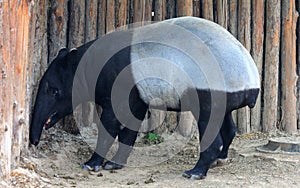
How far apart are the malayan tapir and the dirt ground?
0.23m

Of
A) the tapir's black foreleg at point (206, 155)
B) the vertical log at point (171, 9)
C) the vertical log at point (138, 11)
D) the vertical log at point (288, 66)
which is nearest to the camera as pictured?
the tapir's black foreleg at point (206, 155)

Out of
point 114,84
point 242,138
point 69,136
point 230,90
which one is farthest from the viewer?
point 242,138

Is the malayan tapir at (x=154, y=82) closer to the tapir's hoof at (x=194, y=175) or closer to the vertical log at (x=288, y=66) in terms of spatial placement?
the tapir's hoof at (x=194, y=175)

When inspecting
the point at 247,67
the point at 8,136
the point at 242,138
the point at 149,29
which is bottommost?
the point at 242,138

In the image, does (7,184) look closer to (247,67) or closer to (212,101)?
(212,101)

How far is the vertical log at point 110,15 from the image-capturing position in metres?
7.98

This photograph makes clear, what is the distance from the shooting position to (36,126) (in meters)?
6.68

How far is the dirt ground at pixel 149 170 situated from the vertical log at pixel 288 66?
4.30 ft

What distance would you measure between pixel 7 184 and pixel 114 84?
207 cm

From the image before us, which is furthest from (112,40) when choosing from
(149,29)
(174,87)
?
(174,87)

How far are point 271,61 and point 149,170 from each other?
326cm

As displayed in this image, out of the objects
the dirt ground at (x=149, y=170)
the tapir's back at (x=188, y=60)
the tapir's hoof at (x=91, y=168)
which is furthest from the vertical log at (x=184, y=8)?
the tapir's hoof at (x=91, y=168)

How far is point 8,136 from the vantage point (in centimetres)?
526

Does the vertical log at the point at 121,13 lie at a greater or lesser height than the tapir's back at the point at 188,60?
greater
